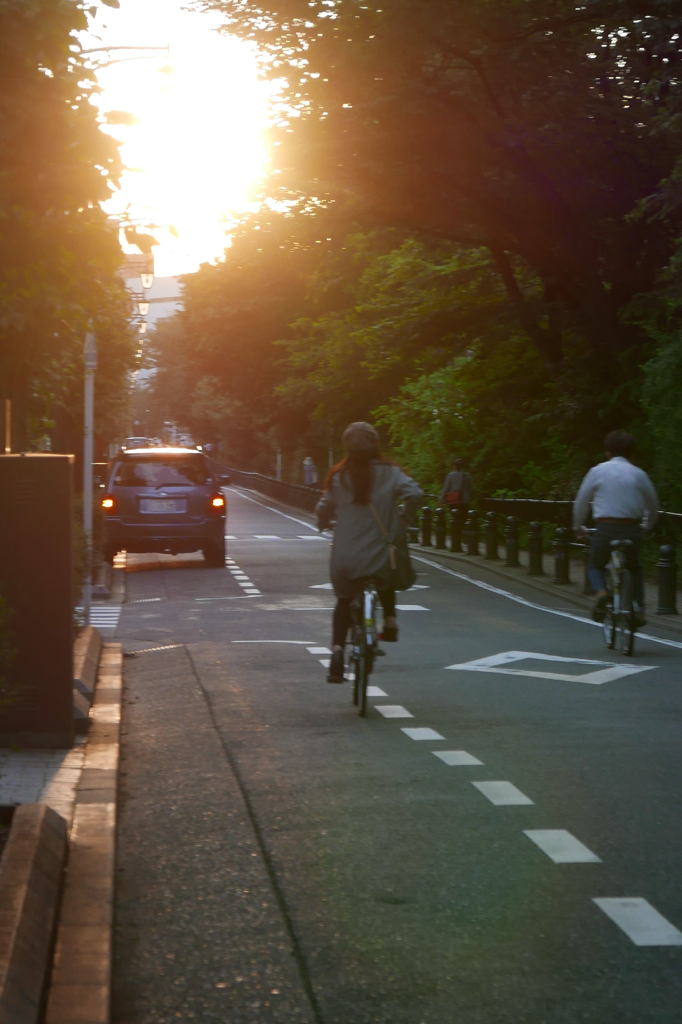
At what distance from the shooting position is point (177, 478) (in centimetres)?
2694

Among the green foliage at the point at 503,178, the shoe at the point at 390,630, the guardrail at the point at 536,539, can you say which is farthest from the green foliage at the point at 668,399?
the shoe at the point at 390,630

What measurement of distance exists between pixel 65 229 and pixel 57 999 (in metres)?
4.76

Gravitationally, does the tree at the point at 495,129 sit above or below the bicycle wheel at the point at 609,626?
above

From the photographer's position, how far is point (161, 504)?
87.4 ft

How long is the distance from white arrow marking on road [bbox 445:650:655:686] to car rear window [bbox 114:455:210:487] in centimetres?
1263

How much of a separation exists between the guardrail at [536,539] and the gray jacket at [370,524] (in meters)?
7.93

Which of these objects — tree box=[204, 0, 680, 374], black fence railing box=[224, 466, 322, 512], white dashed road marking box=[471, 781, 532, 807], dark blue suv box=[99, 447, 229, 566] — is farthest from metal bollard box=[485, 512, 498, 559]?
white dashed road marking box=[471, 781, 532, 807]

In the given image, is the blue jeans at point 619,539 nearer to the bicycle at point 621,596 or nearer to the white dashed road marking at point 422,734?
the bicycle at point 621,596

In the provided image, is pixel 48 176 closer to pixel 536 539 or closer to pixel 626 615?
pixel 626 615

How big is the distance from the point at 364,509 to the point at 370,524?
96mm

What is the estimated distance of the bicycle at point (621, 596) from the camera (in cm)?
1441

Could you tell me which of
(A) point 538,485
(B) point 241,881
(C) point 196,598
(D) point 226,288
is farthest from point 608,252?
(D) point 226,288

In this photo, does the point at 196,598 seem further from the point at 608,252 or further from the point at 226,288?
the point at 226,288

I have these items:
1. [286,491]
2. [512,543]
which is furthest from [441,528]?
[286,491]
